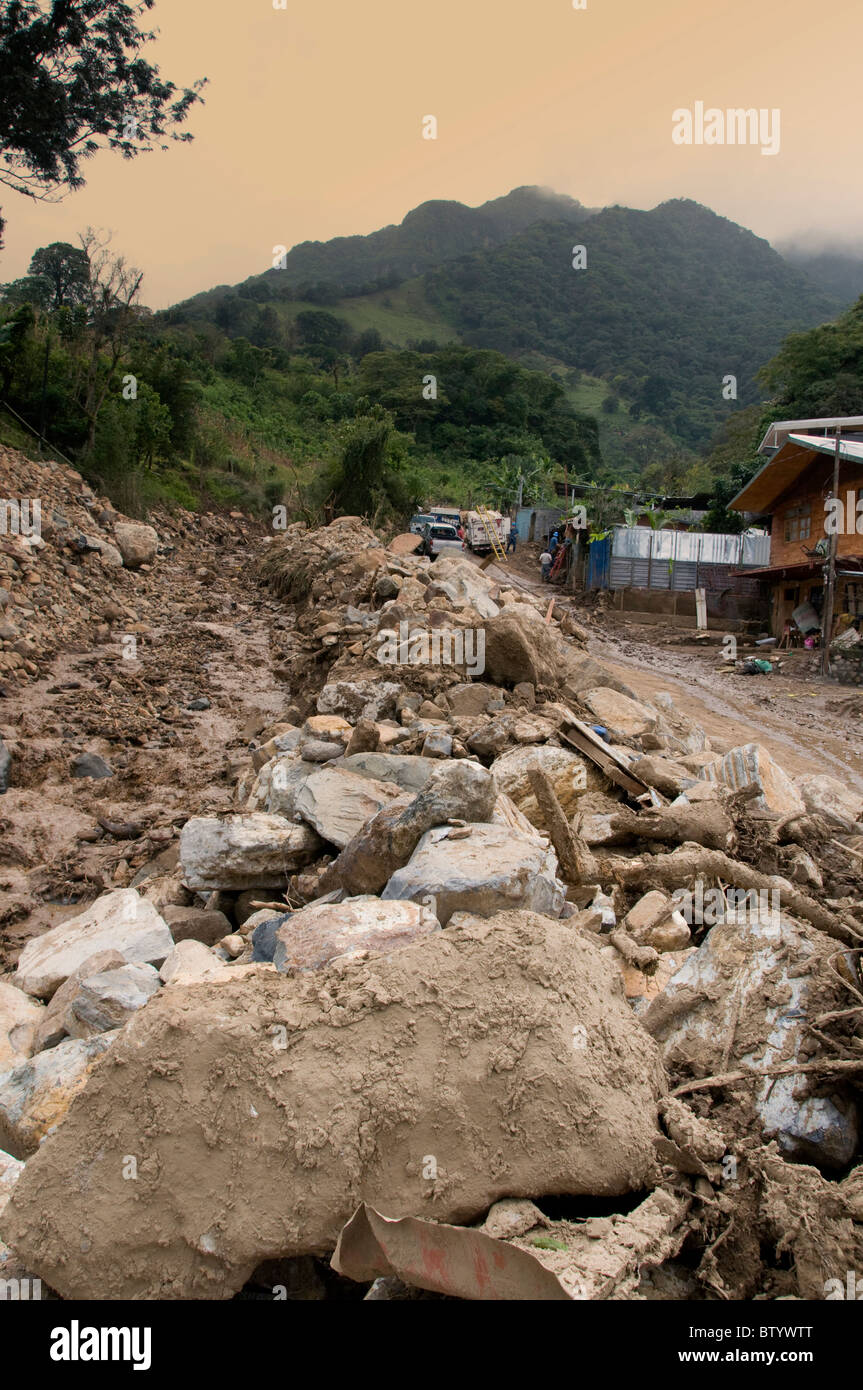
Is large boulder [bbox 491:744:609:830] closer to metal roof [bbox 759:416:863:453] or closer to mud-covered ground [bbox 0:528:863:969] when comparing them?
mud-covered ground [bbox 0:528:863:969]

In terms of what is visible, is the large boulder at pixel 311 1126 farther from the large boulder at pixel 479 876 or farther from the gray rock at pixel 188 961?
the gray rock at pixel 188 961

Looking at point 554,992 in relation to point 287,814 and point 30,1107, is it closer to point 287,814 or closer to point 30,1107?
point 30,1107

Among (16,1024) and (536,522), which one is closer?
(16,1024)

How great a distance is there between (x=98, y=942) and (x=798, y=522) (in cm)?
2072

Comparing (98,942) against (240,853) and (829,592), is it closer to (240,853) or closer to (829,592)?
(240,853)

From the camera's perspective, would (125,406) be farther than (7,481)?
Yes

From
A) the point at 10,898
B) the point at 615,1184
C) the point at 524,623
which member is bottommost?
the point at 10,898

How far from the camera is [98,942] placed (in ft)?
12.1

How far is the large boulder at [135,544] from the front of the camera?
15.0m

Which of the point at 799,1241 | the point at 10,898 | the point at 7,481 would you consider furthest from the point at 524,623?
the point at 7,481

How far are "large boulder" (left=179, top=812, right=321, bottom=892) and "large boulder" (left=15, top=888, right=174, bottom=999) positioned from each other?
334 mm

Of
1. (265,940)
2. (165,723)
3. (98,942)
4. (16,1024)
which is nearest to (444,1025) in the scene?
(265,940)
